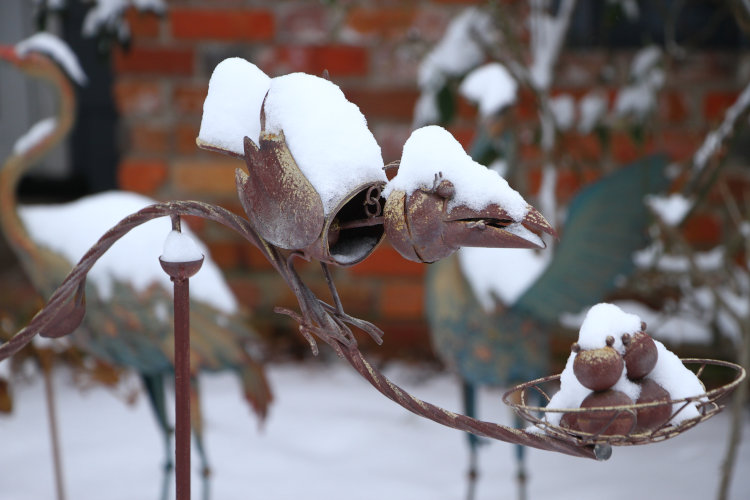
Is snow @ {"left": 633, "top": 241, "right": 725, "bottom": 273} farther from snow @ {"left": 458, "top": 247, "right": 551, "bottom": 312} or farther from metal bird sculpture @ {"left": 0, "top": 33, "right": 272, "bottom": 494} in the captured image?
metal bird sculpture @ {"left": 0, "top": 33, "right": 272, "bottom": 494}

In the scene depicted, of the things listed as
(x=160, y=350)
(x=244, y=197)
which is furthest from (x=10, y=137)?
(x=244, y=197)

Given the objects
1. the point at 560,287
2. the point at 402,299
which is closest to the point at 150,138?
the point at 402,299

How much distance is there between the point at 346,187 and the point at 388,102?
4.42 feet

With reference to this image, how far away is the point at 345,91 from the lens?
1813 millimetres

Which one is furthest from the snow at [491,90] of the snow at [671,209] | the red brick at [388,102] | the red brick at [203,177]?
the red brick at [203,177]

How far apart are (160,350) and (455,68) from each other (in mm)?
A: 695

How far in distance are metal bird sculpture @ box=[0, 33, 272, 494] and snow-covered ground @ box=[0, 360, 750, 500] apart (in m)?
0.20

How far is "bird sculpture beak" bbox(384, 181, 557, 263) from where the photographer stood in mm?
458

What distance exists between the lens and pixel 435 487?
139 cm

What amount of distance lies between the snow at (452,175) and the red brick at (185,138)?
1431 millimetres

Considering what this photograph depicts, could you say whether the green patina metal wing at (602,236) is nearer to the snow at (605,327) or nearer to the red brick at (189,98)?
the snow at (605,327)

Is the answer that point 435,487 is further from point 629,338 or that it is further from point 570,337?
point 629,338

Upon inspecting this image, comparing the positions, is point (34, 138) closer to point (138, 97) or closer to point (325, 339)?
point (138, 97)

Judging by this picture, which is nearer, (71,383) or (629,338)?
(629,338)
